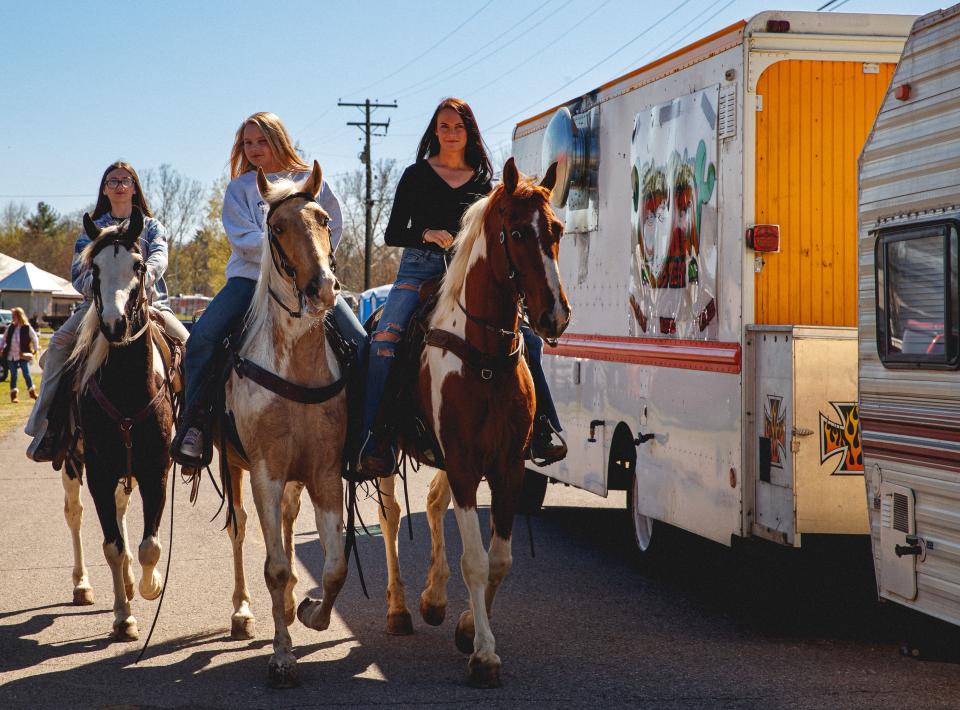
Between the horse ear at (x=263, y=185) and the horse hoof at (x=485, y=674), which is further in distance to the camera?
the horse ear at (x=263, y=185)

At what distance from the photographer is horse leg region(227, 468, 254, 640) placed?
22.0ft

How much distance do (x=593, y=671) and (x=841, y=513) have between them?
167 centimetres

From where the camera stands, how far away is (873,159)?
19.2ft

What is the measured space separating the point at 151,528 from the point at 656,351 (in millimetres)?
3633

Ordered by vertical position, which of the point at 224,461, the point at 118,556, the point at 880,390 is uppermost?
the point at 880,390

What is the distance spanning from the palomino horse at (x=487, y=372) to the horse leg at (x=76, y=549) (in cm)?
280

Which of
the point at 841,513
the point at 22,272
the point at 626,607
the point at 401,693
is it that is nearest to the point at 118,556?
the point at 401,693

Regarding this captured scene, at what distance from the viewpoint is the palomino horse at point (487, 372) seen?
5.64 meters

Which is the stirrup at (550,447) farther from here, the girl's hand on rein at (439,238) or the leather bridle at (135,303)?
the leather bridle at (135,303)

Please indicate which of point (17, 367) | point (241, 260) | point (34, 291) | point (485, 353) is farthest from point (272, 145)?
point (34, 291)

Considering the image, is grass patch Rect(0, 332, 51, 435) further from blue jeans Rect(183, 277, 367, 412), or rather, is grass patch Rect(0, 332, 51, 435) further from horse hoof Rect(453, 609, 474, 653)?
horse hoof Rect(453, 609, 474, 653)

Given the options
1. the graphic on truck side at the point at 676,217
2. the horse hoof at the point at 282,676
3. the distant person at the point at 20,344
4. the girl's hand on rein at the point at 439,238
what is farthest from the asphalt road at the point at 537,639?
the distant person at the point at 20,344

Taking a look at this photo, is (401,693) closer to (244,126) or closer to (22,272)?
(244,126)

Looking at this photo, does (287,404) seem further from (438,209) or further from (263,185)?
(438,209)
